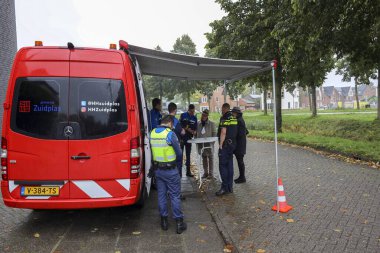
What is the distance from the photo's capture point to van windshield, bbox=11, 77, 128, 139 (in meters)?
4.87

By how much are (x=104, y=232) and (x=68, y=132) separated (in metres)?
1.60

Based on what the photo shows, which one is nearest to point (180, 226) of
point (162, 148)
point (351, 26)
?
point (162, 148)

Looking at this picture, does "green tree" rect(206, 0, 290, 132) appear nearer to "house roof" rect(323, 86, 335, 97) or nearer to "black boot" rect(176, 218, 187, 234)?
"black boot" rect(176, 218, 187, 234)

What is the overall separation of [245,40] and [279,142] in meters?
6.14

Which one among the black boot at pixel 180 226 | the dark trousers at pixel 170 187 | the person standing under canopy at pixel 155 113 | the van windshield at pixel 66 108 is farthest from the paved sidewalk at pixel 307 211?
the van windshield at pixel 66 108

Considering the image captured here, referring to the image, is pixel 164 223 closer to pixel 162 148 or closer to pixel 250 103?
pixel 162 148

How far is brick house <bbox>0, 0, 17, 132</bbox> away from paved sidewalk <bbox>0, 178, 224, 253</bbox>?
28.5 ft

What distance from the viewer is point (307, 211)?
5.90 metres

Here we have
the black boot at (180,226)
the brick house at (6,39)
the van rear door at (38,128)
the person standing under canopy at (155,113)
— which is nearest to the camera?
the van rear door at (38,128)

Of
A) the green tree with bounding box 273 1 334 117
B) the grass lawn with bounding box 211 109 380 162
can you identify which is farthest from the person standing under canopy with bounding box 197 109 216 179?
the green tree with bounding box 273 1 334 117

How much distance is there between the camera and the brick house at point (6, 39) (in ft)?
44.4

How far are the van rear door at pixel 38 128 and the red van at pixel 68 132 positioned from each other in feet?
0.04

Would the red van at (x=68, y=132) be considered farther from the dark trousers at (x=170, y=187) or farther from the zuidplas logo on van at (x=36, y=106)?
the dark trousers at (x=170, y=187)

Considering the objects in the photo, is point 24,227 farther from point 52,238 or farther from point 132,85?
point 132,85
